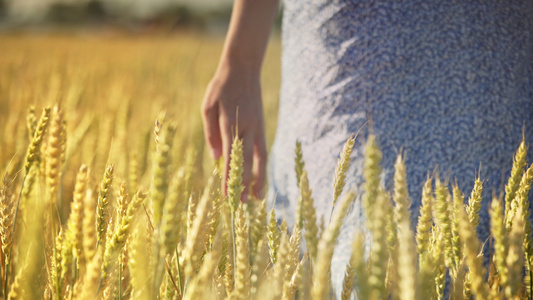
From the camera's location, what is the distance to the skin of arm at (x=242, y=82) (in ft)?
2.99

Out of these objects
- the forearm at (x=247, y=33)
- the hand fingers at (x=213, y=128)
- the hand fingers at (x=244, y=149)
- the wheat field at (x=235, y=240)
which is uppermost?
the forearm at (x=247, y=33)

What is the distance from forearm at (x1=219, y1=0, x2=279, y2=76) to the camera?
912mm

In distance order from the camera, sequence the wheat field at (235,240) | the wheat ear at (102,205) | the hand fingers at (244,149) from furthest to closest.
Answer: the hand fingers at (244,149) < the wheat ear at (102,205) < the wheat field at (235,240)

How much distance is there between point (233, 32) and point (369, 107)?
1.13 feet

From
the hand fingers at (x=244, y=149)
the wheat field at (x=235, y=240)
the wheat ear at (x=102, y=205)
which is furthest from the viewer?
the hand fingers at (x=244, y=149)

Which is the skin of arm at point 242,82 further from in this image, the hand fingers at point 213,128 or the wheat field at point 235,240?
the wheat field at point 235,240

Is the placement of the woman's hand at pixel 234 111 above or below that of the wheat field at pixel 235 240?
above

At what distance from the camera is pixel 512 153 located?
3.19 ft

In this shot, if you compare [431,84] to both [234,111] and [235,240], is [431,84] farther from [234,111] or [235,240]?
[235,240]

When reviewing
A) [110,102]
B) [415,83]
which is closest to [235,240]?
[415,83]

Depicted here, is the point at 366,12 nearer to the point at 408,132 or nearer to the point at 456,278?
the point at 408,132

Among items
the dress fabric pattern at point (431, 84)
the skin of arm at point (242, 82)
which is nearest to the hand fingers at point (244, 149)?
the skin of arm at point (242, 82)

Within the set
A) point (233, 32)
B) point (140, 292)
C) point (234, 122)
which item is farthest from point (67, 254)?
point (233, 32)

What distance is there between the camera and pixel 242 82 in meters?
0.93
